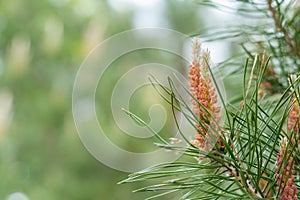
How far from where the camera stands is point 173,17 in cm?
278

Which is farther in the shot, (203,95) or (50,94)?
(50,94)

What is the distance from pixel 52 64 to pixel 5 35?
0.92 feet

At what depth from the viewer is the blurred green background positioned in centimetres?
213

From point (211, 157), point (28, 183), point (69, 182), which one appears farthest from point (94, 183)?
point (211, 157)

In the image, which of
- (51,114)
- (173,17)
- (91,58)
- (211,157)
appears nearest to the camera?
(211,157)

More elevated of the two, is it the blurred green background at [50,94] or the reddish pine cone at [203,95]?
the blurred green background at [50,94]

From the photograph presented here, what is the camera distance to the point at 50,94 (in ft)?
7.41

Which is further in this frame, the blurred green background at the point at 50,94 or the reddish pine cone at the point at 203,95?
the blurred green background at the point at 50,94

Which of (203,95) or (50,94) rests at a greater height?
(50,94)

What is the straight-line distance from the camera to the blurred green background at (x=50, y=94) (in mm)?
2127

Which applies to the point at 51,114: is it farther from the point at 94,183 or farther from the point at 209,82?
the point at 209,82

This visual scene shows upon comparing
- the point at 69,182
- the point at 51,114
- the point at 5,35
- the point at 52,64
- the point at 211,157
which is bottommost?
the point at 211,157

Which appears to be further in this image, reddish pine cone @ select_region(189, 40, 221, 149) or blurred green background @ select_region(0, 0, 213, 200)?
blurred green background @ select_region(0, 0, 213, 200)

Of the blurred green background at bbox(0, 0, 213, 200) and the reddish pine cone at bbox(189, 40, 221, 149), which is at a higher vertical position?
the blurred green background at bbox(0, 0, 213, 200)
